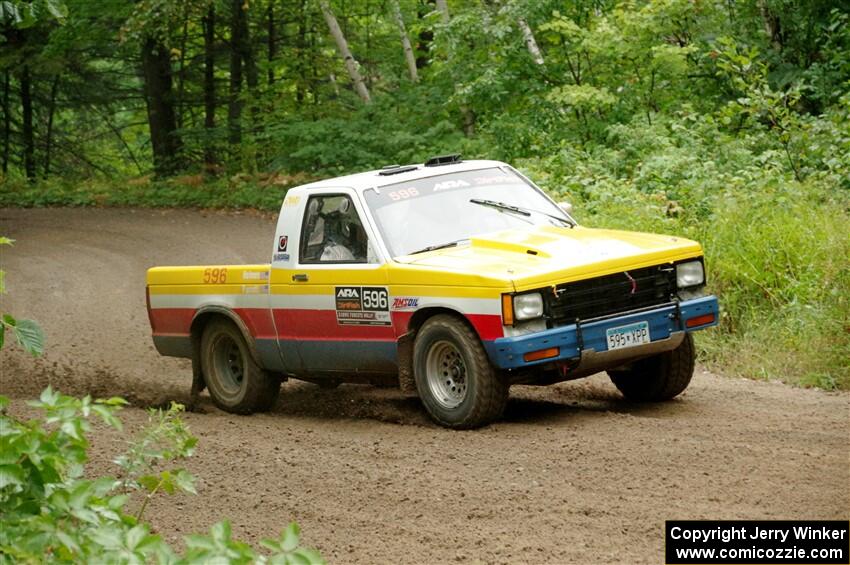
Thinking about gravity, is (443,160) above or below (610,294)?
above

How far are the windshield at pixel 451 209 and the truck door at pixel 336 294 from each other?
20 cm

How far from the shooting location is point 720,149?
15047 millimetres

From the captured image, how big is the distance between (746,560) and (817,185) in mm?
8770

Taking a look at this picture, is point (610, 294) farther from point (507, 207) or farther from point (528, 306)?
point (507, 207)

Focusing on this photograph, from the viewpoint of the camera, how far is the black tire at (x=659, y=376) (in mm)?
8930

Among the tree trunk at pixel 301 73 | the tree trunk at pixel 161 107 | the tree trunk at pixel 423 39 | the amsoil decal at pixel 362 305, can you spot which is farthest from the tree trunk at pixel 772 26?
the tree trunk at pixel 161 107

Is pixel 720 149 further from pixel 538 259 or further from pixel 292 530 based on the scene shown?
pixel 292 530

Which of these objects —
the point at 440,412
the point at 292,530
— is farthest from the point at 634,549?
the point at 440,412

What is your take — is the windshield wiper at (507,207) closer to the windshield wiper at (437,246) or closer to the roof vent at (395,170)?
the windshield wiper at (437,246)

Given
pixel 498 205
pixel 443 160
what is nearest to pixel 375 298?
pixel 498 205

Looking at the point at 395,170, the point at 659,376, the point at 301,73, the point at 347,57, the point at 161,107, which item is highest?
the point at 347,57

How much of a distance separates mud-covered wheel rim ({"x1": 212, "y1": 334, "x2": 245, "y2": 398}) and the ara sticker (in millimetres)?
2225

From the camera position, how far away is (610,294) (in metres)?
8.31

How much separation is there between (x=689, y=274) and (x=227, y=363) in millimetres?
4093
